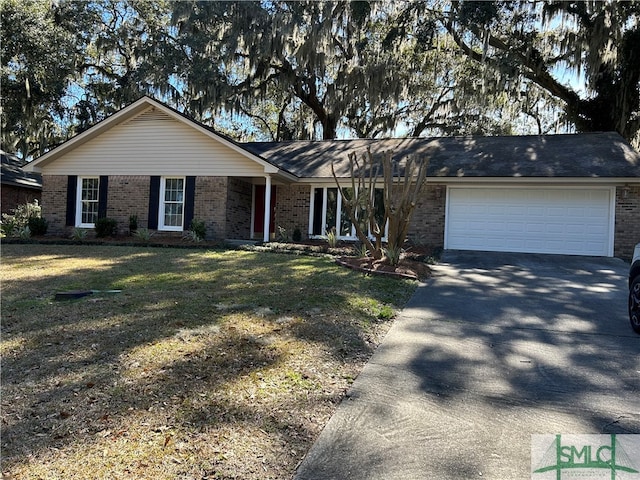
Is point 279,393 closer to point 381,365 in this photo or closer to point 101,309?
point 381,365

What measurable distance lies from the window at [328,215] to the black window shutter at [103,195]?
23.0 feet

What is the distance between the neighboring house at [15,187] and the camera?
824 inches

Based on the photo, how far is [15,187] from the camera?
2153cm

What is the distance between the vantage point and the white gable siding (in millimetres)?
14859

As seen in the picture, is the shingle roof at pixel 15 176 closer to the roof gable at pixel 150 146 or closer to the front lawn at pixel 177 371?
the roof gable at pixel 150 146

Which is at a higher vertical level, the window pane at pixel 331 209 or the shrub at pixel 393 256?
the window pane at pixel 331 209

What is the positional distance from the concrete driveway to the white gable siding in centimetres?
984

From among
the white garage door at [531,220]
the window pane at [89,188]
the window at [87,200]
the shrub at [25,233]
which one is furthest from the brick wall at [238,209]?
the white garage door at [531,220]

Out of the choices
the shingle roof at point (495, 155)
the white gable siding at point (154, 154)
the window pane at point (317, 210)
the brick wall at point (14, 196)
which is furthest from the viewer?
the brick wall at point (14, 196)

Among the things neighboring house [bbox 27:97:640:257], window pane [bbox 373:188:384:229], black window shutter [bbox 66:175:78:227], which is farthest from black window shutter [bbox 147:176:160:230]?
window pane [bbox 373:188:384:229]

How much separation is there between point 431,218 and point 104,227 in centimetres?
1052

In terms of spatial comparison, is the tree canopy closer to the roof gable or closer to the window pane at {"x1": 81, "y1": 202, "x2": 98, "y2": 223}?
the roof gable

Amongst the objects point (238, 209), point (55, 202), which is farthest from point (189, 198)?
point (55, 202)

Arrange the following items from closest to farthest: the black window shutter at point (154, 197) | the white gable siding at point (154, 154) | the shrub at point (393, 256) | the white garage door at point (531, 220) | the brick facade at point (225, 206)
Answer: the shrub at point (393, 256), the white garage door at point (531, 220), the brick facade at point (225, 206), the white gable siding at point (154, 154), the black window shutter at point (154, 197)
